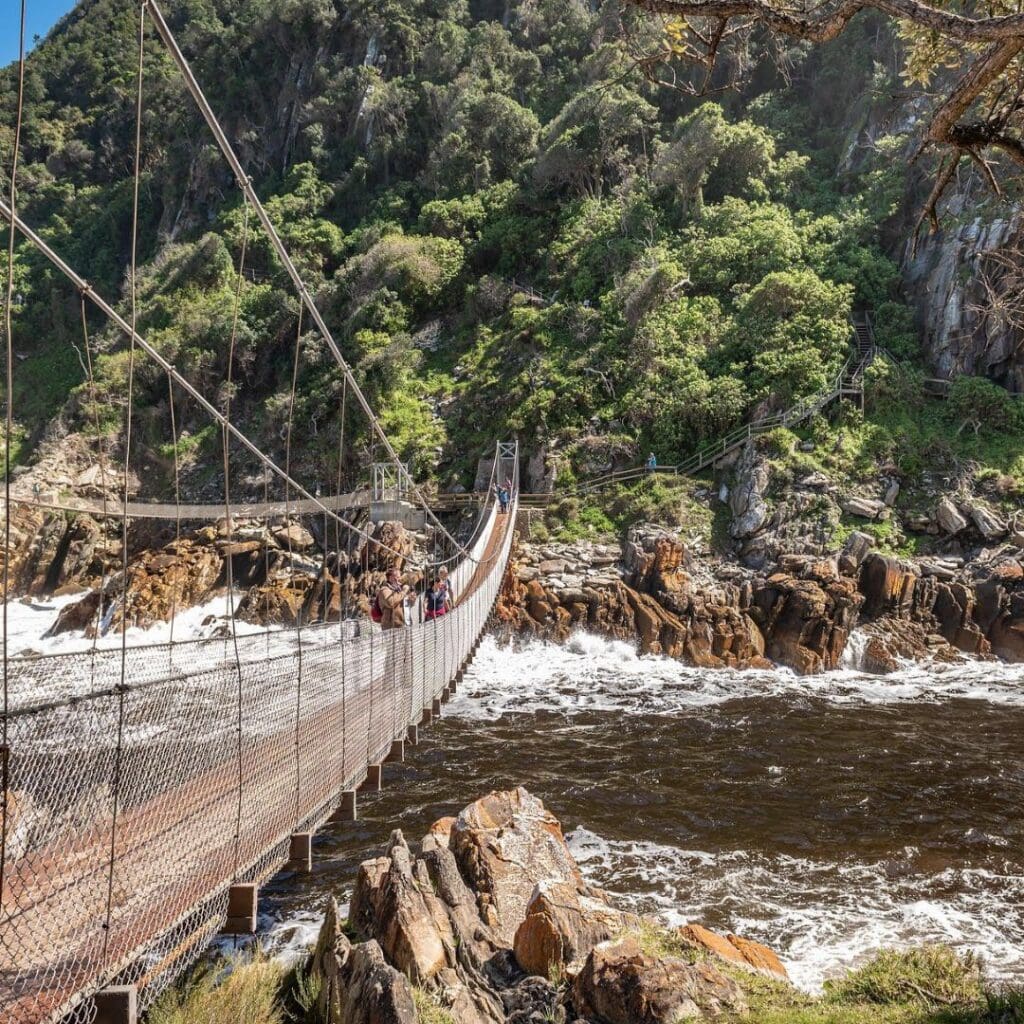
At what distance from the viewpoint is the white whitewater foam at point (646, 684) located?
875 centimetres

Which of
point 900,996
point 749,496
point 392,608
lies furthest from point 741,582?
point 900,996

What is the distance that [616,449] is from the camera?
1414 cm

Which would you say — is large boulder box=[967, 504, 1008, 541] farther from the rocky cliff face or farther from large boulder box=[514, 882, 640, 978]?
large boulder box=[514, 882, 640, 978]

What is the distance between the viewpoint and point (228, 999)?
10.5 feet

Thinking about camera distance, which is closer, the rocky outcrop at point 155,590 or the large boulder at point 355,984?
the large boulder at point 355,984

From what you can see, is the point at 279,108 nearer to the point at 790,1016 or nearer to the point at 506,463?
the point at 506,463

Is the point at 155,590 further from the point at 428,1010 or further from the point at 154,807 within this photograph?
the point at 428,1010

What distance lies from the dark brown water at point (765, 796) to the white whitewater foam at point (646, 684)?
0.04 meters

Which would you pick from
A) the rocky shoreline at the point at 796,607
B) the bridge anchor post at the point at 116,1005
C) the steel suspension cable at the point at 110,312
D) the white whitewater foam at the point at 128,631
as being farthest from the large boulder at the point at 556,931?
the white whitewater foam at the point at 128,631

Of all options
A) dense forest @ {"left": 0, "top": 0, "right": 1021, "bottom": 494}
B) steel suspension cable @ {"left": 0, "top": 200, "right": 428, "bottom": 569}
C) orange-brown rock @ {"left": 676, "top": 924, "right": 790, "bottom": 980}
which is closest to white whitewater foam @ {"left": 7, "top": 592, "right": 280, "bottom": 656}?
dense forest @ {"left": 0, "top": 0, "right": 1021, "bottom": 494}

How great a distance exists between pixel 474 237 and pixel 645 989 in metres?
18.6

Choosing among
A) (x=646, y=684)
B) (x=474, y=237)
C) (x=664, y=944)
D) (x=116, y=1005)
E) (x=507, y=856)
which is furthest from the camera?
(x=474, y=237)

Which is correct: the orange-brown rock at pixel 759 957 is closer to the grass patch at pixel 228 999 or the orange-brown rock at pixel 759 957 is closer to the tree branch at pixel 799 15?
the grass patch at pixel 228 999

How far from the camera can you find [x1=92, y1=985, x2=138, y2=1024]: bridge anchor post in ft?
6.36
